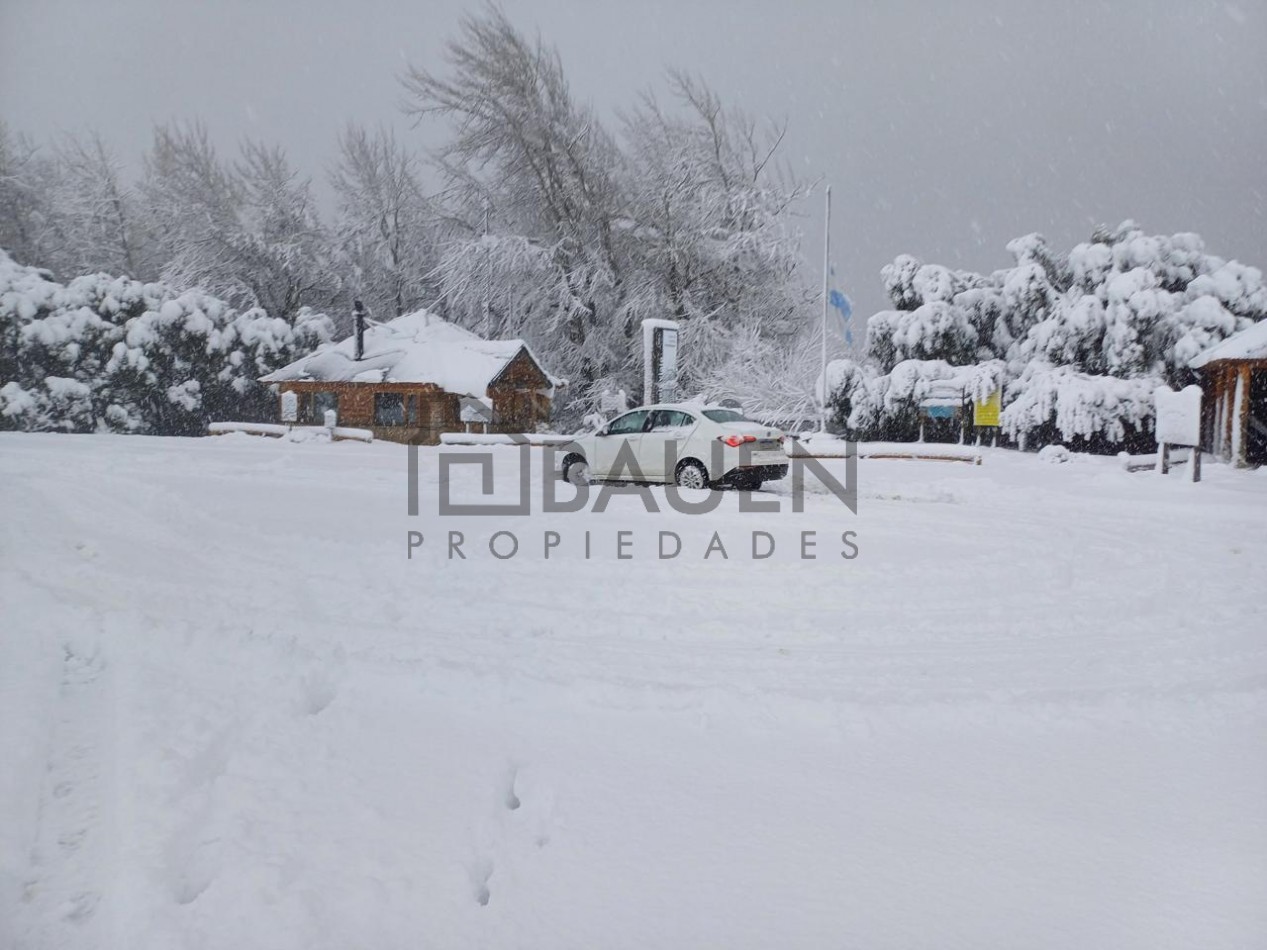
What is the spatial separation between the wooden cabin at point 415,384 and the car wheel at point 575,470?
15.6 meters

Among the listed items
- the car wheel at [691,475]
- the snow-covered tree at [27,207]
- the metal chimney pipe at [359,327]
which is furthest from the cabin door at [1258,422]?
the snow-covered tree at [27,207]

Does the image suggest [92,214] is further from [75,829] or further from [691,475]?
[75,829]

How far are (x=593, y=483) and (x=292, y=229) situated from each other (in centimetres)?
3041

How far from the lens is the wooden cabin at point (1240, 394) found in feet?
58.9

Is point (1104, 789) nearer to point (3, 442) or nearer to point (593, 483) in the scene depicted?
point (593, 483)

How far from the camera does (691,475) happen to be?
12641mm

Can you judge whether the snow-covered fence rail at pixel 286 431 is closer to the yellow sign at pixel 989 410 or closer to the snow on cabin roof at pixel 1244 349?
the yellow sign at pixel 989 410

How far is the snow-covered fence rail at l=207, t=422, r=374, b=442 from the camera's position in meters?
25.6

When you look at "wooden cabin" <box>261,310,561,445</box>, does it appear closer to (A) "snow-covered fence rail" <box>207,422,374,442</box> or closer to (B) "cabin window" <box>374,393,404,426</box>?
(B) "cabin window" <box>374,393,404,426</box>

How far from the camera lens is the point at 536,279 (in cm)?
3297

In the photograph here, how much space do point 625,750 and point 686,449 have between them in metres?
9.03

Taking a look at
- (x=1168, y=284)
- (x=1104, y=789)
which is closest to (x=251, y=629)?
(x=1104, y=789)

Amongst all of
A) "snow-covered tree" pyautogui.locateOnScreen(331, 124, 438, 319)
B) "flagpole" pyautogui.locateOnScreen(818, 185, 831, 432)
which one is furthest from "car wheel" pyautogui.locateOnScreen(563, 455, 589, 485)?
"snow-covered tree" pyautogui.locateOnScreen(331, 124, 438, 319)

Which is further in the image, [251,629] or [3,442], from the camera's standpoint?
[3,442]
